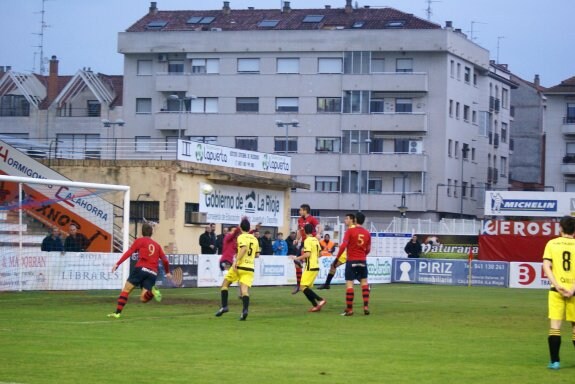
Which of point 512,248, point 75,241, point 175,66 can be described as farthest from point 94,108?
point 75,241

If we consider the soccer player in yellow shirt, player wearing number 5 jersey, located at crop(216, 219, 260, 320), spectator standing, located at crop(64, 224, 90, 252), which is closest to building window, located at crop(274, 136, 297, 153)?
spectator standing, located at crop(64, 224, 90, 252)

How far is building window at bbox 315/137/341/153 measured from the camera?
297 ft

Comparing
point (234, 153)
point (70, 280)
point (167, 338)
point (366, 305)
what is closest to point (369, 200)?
point (234, 153)

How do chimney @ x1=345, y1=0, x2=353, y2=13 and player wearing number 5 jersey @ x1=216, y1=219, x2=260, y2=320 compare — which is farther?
chimney @ x1=345, y1=0, x2=353, y2=13

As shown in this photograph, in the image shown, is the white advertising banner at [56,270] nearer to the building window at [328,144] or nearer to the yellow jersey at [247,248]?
the yellow jersey at [247,248]

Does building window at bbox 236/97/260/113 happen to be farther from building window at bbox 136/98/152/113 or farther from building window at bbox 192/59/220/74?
building window at bbox 136/98/152/113

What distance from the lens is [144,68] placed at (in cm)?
9294

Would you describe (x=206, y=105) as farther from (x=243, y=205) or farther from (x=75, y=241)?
(x=75, y=241)

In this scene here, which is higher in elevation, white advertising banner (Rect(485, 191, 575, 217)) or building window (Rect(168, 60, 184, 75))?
building window (Rect(168, 60, 184, 75))

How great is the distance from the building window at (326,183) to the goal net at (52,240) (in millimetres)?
54907

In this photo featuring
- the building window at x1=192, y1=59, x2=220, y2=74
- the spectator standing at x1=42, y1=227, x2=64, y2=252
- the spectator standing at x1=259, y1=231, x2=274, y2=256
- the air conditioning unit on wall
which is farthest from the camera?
the building window at x1=192, y1=59, x2=220, y2=74

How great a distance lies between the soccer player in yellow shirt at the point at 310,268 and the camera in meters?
26.0

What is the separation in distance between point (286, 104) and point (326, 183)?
22.1 feet

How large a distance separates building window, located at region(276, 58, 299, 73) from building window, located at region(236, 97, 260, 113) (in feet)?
10.1
